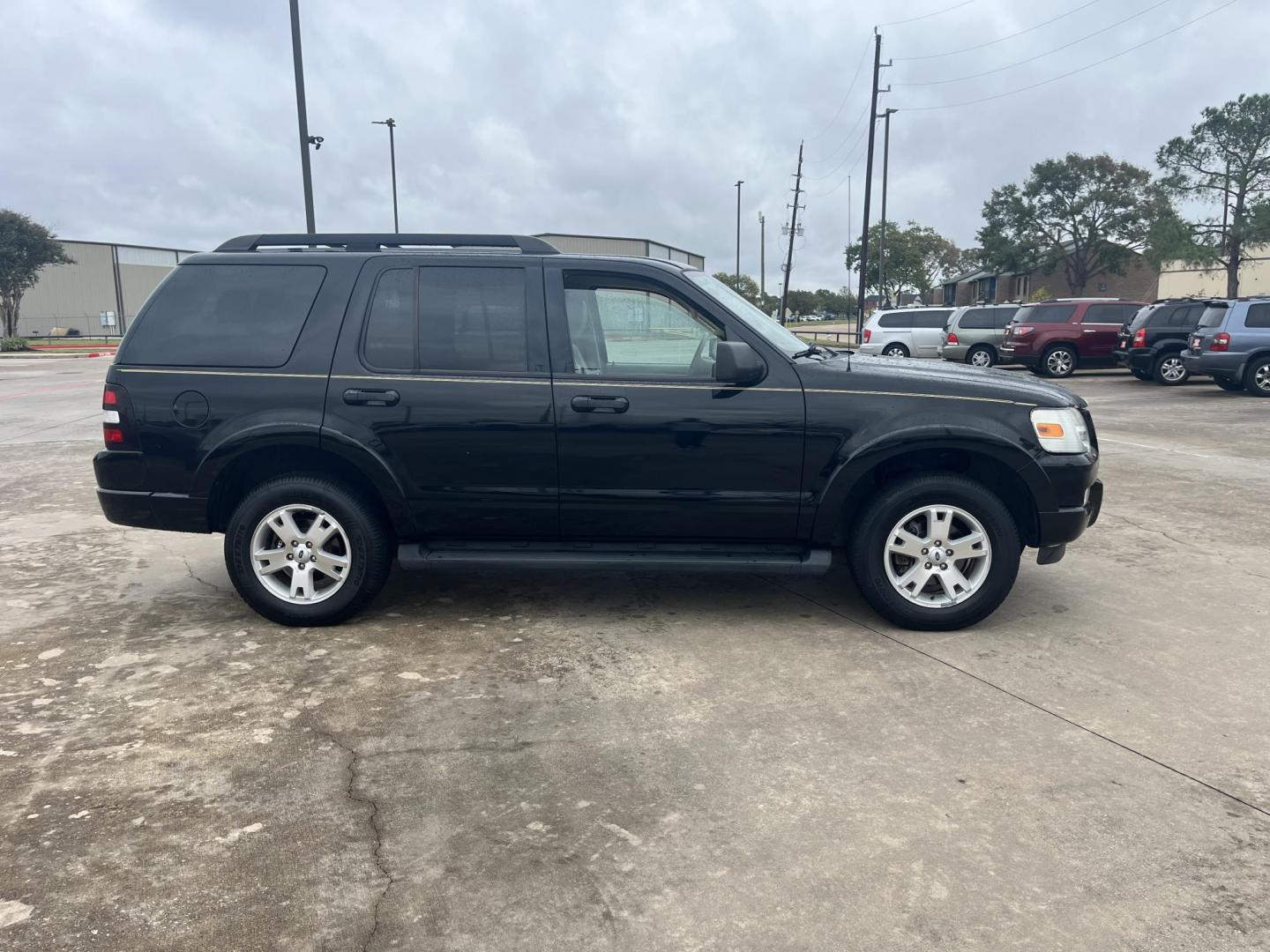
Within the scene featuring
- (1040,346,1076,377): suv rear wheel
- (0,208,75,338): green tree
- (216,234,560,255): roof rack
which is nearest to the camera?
(216,234,560,255): roof rack

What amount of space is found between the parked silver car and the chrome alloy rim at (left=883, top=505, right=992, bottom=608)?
19900mm

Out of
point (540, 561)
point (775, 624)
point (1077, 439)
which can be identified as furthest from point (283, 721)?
point (1077, 439)

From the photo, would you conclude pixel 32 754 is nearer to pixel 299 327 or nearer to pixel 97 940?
pixel 97 940

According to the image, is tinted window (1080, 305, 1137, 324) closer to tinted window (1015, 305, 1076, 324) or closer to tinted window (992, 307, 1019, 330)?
tinted window (1015, 305, 1076, 324)

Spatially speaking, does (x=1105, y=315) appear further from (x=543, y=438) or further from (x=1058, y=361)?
(x=543, y=438)

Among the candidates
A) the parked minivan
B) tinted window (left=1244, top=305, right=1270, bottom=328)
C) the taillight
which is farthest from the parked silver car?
the taillight

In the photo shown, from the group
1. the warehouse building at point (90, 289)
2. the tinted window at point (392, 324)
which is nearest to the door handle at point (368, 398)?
the tinted window at point (392, 324)

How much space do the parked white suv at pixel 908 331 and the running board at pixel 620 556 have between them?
20589mm

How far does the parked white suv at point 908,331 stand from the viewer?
963 inches

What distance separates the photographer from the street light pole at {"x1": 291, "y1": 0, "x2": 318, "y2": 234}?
1494cm

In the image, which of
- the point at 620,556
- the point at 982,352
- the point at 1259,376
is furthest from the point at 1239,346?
the point at 620,556

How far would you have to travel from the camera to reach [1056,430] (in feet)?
15.0

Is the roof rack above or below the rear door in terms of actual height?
above

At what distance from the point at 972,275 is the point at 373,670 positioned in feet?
283
